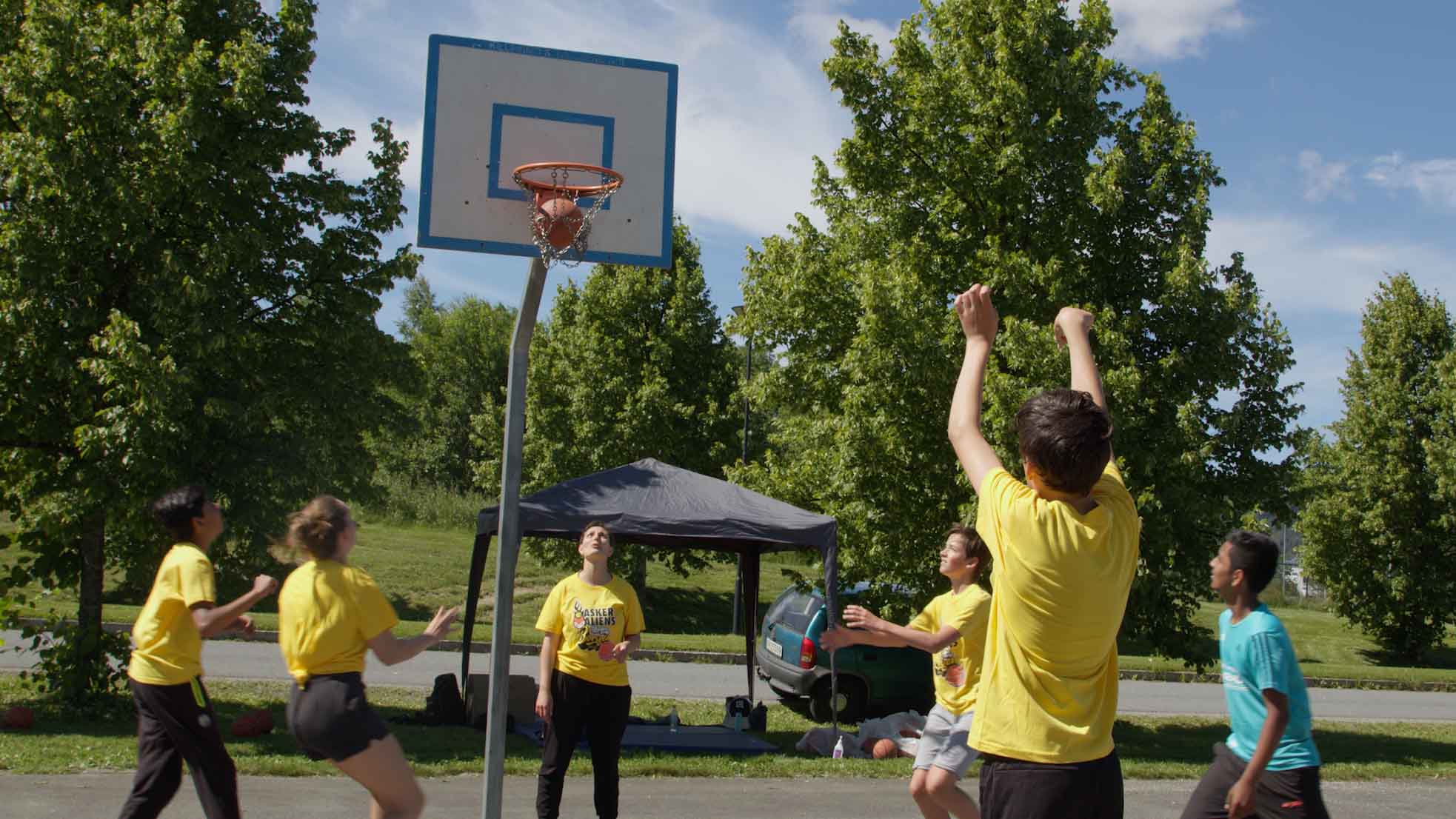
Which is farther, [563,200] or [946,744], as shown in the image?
[946,744]

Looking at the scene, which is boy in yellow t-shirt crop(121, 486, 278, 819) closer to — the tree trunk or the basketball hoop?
the basketball hoop

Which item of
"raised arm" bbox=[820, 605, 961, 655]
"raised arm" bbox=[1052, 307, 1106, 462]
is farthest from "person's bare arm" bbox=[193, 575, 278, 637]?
"raised arm" bbox=[1052, 307, 1106, 462]

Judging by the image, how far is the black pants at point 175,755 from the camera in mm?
5457

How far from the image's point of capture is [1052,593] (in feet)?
9.70

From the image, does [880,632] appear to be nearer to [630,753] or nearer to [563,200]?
[563,200]

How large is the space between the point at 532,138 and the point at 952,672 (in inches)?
147

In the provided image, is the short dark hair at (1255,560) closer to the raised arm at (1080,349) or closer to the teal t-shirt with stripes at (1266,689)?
the teal t-shirt with stripes at (1266,689)

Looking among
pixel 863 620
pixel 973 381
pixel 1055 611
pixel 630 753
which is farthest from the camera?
pixel 630 753

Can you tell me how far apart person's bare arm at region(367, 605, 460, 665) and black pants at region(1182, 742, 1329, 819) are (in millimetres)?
3363

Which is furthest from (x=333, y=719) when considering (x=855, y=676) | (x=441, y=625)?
(x=855, y=676)

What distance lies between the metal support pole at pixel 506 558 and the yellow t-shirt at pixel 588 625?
1988 millimetres

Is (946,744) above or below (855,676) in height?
above

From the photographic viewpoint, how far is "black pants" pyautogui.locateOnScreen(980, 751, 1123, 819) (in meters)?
2.95

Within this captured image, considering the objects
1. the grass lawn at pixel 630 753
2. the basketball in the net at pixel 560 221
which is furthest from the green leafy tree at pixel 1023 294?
the basketball in the net at pixel 560 221
